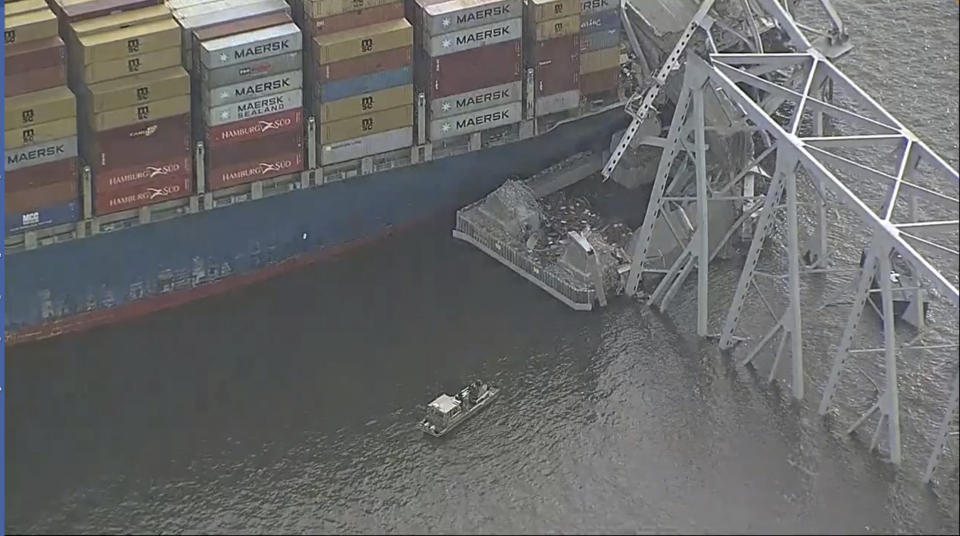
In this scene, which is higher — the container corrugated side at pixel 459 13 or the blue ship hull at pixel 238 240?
the container corrugated side at pixel 459 13

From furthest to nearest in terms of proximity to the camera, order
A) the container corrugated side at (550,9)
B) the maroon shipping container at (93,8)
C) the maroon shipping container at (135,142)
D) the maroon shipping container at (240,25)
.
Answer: the container corrugated side at (550,9), the maroon shipping container at (240,25), the maroon shipping container at (93,8), the maroon shipping container at (135,142)

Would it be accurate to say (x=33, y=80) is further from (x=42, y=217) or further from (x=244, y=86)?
(x=244, y=86)

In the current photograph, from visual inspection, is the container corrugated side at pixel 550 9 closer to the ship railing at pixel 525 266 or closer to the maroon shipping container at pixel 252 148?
the ship railing at pixel 525 266

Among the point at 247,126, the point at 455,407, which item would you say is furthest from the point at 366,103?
the point at 455,407

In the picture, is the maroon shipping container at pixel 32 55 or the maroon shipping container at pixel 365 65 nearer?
the maroon shipping container at pixel 32 55

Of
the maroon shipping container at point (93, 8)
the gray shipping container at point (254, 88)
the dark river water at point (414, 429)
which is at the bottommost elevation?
the dark river water at point (414, 429)

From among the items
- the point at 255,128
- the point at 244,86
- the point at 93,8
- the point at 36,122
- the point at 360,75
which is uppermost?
the point at 93,8

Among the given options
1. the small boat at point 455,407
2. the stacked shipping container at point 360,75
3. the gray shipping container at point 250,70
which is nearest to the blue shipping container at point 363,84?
the stacked shipping container at point 360,75
